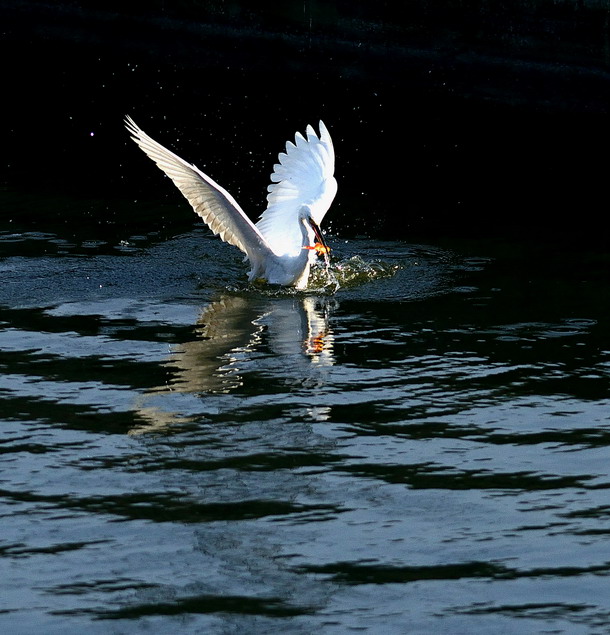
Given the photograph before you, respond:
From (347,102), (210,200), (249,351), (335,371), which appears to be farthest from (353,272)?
(347,102)

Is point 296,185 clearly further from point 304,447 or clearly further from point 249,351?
point 304,447

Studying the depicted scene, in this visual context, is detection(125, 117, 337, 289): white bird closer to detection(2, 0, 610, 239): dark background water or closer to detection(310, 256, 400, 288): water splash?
detection(310, 256, 400, 288): water splash

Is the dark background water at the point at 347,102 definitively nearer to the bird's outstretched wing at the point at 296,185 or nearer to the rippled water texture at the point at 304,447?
the bird's outstretched wing at the point at 296,185

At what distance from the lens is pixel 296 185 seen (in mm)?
17906

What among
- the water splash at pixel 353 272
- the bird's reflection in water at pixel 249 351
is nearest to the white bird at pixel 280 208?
the water splash at pixel 353 272

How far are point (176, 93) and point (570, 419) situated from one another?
1909 centimetres

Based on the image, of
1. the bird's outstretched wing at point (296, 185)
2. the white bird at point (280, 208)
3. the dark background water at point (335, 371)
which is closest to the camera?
the dark background water at point (335, 371)

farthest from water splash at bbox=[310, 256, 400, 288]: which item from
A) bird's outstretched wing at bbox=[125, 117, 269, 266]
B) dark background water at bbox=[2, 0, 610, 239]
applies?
dark background water at bbox=[2, 0, 610, 239]

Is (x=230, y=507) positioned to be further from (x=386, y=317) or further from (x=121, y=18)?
(x=121, y=18)

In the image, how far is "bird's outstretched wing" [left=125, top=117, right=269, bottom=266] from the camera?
50.8 ft

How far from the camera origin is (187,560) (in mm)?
9422

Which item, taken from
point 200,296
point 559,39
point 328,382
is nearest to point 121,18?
point 559,39

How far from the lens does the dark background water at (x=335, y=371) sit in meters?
9.16

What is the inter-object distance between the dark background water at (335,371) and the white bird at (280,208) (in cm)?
52
